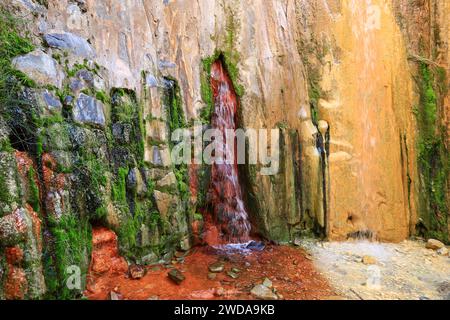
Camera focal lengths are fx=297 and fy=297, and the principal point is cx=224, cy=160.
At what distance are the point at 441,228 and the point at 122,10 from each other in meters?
7.01

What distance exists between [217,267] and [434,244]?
13.6ft

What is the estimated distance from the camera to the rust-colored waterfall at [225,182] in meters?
5.49

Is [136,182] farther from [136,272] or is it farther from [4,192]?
[4,192]

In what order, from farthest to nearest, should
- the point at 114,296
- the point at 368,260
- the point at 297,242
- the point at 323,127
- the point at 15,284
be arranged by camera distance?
the point at 323,127 → the point at 297,242 → the point at 368,260 → the point at 114,296 → the point at 15,284

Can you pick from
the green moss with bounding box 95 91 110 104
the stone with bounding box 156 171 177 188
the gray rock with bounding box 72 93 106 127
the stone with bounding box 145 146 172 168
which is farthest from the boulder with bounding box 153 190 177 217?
the green moss with bounding box 95 91 110 104

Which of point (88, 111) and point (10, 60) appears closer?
point (10, 60)

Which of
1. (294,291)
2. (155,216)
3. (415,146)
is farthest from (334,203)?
(155,216)

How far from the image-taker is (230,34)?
18.8ft

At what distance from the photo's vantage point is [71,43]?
3.73 metres

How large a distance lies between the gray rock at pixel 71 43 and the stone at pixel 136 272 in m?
2.84

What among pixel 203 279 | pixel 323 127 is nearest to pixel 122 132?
pixel 203 279

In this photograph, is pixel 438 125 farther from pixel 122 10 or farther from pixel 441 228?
pixel 122 10

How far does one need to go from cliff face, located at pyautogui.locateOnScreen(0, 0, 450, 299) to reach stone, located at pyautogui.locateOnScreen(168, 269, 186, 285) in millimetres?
511
